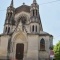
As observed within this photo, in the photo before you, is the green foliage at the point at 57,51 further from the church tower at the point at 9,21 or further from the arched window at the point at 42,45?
the church tower at the point at 9,21

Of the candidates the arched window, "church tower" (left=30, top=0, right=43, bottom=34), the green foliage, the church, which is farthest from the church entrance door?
the green foliage

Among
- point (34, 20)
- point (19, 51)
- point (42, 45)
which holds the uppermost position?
point (34, 20)

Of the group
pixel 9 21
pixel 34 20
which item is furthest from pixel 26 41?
pixel 9 21

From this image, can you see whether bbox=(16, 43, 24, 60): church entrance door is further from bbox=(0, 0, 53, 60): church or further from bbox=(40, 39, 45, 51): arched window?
bbox=(40, 39, 45, 51): arched window

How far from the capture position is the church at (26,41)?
27.0 metres

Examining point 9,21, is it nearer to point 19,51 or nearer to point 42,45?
point 19,51

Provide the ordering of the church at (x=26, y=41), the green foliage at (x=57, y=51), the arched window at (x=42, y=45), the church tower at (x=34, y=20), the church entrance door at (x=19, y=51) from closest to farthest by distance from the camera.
Result: the church at (x=26, y=41)
the green foliage at (x=57, y=51)
the arched window at (x=42, y=45)
the church entrance door at (x=19, y=51)
the church tower at (x=34, y=20)

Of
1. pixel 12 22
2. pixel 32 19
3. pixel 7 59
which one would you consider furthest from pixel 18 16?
pixel 7 59

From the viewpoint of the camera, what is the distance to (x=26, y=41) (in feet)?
91.2

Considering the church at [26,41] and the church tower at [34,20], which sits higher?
the church tower at [34,20]

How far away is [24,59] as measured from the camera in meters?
26.9

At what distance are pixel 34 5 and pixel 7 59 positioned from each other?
1006 centimetres

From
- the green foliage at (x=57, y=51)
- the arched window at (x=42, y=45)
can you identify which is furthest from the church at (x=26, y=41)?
the green foliage at (x=57, y=51)

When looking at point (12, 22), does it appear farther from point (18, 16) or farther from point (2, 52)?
point (2, 52)
